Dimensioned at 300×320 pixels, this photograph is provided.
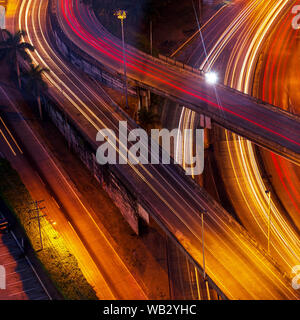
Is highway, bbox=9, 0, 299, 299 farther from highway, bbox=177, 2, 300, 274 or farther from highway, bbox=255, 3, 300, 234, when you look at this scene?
highway, bbox=255, 3, 300, 234

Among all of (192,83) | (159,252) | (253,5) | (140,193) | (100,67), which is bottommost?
(159,252)

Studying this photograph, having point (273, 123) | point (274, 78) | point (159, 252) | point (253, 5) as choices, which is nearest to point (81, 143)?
point (159, 252)

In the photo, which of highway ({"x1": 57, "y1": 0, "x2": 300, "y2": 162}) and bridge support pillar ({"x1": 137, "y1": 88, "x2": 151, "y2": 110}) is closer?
highway ({"x1": 57, "y1": 0, "x2": 300, "y2": 162})

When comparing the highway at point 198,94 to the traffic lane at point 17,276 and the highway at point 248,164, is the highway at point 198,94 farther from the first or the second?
the traffic lane at point 17,276

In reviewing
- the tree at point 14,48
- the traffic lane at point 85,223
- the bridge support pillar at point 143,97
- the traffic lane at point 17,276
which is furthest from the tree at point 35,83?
the traffic lane at point 17,276

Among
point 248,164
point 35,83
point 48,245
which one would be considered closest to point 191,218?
point 48,245

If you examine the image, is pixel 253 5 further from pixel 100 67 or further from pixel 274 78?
pixel 100 67

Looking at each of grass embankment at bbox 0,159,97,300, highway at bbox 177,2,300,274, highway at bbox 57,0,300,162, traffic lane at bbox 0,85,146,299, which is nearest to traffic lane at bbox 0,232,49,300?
grass embankment at bbox 0,159,97,300
